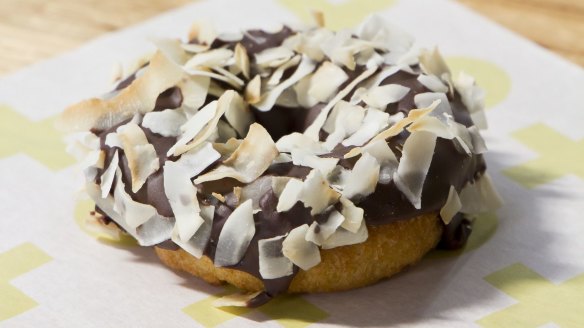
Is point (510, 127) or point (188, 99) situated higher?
point (188, 99)

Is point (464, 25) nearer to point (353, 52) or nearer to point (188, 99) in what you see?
point (353, 52)

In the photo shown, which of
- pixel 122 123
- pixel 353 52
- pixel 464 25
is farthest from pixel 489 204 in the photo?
pixel 464 25

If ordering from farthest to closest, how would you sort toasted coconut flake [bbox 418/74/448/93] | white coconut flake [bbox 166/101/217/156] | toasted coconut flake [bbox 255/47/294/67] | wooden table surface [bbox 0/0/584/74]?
wooden table surface [bbox 0/0/584/74], toasted coconut flake [bbox 255/47/294/67], toasted coconut flake [bbox 418/74/448/93], white coconut flake [bbox 166/101/217/156]

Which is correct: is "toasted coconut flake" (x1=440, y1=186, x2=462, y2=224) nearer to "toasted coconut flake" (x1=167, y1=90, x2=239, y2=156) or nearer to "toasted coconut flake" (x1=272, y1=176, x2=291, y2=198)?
"toasted coconut flake" (x1=272, y1=176, x2=291, y2=198)

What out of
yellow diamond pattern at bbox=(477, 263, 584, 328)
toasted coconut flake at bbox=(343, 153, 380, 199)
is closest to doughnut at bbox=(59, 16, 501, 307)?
toasted coconut flake at bbox=(343, 153, 380, 199)

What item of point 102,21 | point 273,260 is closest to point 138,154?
point 273,260

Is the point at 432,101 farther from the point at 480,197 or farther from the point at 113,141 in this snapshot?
the point at 113,141

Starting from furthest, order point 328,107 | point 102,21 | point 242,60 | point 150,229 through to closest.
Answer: point 102,21 → point 242,60 → point 328,107 → point 150,229
